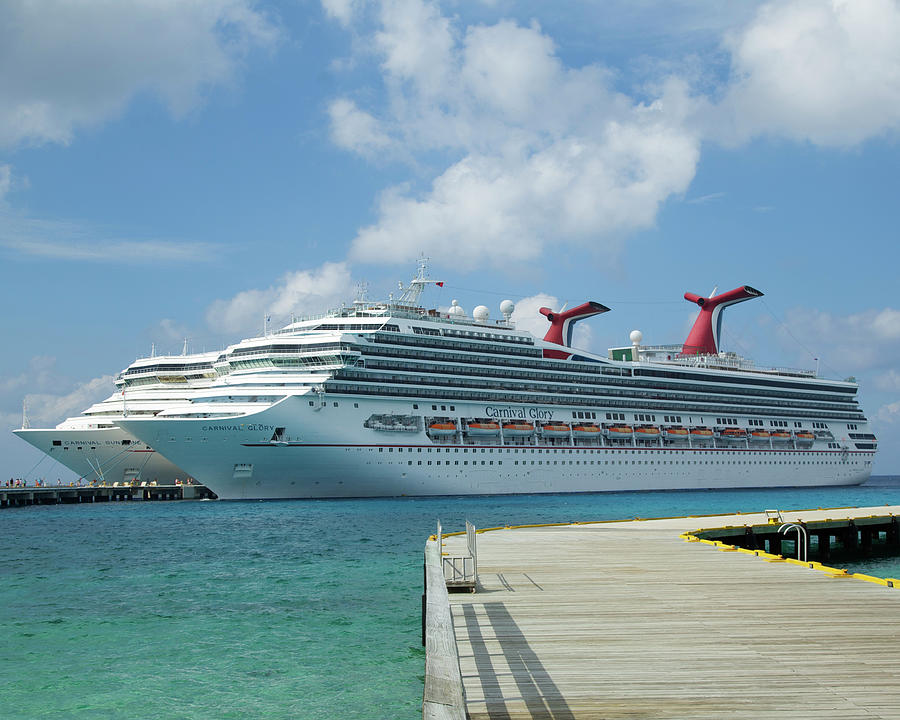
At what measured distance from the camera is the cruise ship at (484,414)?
48.3m

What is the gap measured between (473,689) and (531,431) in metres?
52.2

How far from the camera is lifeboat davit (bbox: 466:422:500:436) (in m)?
55.8

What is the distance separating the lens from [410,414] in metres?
52.8

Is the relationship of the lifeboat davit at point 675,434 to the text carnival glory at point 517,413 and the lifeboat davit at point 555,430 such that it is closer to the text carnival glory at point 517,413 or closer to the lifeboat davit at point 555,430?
the lifeboat davit at point 555,430

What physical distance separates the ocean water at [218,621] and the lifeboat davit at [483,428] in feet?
64.3

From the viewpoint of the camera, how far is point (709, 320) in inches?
3189

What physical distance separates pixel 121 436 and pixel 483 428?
2726 centimetres

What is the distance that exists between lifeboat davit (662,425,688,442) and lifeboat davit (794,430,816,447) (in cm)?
1473

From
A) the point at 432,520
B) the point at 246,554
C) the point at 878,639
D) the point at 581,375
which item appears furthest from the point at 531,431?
the point at 878,639

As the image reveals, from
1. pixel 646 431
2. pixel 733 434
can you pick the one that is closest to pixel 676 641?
pixel 646 431

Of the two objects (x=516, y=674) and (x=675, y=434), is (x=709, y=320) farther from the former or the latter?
(x=516, y=674)

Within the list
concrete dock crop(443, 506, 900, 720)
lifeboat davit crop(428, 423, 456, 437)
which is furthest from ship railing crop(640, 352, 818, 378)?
concrete dock crop(443, 506, 900, 720)

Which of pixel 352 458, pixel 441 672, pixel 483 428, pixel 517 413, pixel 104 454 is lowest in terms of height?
pixel 441 672

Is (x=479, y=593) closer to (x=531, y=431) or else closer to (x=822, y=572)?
(x=822, y=572)
